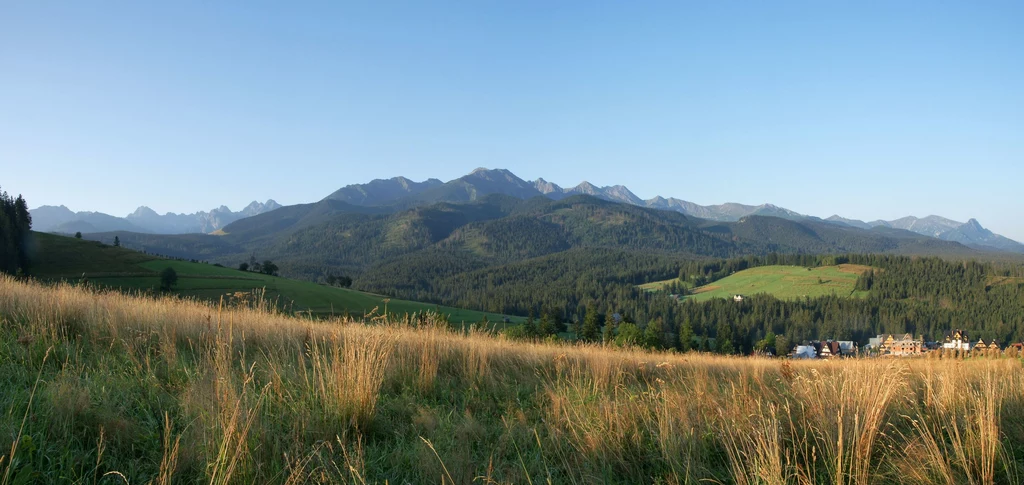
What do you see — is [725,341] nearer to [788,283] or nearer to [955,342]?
[955,342]

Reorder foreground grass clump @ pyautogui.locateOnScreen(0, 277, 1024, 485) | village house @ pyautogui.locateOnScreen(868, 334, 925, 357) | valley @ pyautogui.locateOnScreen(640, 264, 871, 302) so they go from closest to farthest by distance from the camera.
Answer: foreground grass clump @ pyautogui.locateOnScreen(0, 277, 1024, 485) → village house @ pyautogui.locateOnScreen(868, 334, 925, 357) → valley @ pyautogui.locateOnScreen(640, 264, 871, 302)

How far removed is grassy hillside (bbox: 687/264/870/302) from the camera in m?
134

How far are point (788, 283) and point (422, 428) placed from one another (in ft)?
537

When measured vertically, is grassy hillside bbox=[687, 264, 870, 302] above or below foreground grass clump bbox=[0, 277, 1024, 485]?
below

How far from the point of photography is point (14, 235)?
50344 mm

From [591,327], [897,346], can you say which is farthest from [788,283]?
[897,346]

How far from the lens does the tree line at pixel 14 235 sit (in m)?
46.1

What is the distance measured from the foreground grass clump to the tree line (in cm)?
5526

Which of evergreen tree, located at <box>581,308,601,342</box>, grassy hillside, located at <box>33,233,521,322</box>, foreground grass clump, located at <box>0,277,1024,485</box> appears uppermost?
foreground grass clump, located at <box>0,277,1024,485</box>

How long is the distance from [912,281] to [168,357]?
175m

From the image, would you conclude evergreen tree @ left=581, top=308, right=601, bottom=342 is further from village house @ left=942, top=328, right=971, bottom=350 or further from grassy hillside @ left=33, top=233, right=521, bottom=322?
village house @ left=942, top=328, right=971, bottom=350

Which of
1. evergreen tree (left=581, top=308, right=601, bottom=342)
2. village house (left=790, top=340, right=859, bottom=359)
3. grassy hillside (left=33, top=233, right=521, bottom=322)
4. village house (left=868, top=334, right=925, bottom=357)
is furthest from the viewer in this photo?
grassy hillside (left=33, top=233, right=521, bottom=322)

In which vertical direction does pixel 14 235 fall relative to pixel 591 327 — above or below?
above

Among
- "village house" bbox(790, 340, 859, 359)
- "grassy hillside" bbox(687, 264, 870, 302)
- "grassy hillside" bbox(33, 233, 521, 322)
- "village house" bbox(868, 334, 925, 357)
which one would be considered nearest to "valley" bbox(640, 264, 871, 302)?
"grassy hillside" bbox(687, 264, 870, 302)
